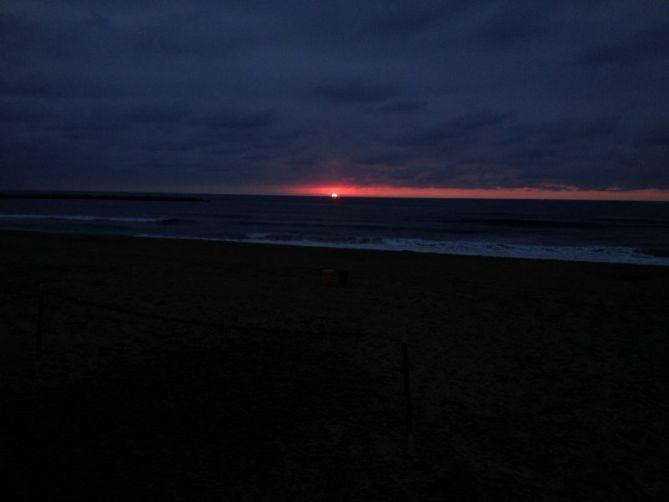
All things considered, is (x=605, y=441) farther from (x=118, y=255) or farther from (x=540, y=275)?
(x=118, y=255)

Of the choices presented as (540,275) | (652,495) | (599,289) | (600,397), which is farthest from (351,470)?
(540,275)

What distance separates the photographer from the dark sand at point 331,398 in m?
4.26

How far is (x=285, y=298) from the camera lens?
12.1 metres

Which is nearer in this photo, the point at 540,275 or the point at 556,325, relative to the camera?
the point at 556,325

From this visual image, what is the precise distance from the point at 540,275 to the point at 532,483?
45.5 feet

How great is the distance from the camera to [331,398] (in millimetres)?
6020

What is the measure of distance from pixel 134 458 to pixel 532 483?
12.1 feet

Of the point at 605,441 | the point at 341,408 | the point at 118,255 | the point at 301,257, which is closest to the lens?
the point at 605,441

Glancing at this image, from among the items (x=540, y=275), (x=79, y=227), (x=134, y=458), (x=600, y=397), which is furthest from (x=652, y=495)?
(x=79, y=227)

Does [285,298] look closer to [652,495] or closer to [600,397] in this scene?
[600,397]

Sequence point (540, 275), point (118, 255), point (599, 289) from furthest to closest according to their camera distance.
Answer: point (118, 255) < point (540, 275) < point (599, 289)

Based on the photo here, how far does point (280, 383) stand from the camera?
253 inches

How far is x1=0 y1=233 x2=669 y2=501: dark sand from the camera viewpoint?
4.26 meters

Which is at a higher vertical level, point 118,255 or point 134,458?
point 118,255
